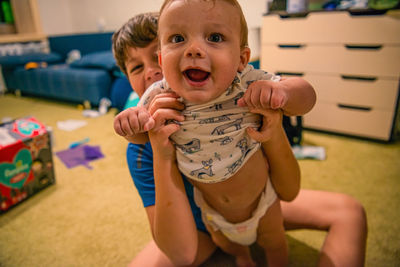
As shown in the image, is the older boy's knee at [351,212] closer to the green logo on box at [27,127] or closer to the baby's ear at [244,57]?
the baby's ear at [244,57]

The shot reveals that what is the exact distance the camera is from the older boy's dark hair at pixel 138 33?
0.77 metres

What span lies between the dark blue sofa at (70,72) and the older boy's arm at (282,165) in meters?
2.10

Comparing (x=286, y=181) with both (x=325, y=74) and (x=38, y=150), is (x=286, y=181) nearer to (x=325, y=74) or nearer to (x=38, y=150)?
(x=38, y=150)

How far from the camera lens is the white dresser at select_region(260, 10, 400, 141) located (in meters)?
1.69

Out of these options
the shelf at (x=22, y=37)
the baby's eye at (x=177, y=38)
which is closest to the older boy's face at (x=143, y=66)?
the baby's eye at (x=177, y=38)

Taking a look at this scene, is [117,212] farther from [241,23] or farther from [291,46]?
[291,46]

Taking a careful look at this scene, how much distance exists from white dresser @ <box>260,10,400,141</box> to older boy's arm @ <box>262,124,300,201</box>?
138 centimetres

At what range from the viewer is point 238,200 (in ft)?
2.25

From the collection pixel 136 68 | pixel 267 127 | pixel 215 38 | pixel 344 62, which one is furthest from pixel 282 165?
pixel 344 62

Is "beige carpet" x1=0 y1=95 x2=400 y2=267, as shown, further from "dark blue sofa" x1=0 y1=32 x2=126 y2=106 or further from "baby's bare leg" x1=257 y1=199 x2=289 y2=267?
"dark blue sofa" x1=0 y1=32 x2=126 y2=106

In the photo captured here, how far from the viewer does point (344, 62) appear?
1822mm

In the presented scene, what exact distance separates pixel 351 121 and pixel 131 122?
1800 millimetres

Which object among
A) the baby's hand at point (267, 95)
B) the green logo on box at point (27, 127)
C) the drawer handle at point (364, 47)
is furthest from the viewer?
the drawer handle at point (364, 47)

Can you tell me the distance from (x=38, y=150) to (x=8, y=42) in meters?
3.03
